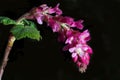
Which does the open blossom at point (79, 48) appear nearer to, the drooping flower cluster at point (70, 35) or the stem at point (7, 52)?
the drooping flower cluster at point (70, 35)

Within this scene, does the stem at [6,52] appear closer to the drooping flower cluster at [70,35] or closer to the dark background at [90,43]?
the drooping flower cluster at [70,35]

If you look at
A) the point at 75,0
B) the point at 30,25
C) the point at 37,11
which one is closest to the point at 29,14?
the point at 37,11

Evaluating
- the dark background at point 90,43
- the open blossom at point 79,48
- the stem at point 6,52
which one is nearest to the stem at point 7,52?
the stem at point 6,52

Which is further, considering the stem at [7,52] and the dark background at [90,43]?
the dark background at [90,43]

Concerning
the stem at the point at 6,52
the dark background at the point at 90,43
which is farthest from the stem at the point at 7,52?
the dark background at the point at 90,43

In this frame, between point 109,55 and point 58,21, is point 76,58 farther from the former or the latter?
point 109,55

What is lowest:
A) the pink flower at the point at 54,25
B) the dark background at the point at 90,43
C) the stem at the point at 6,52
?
the dark background at the point at 90,43

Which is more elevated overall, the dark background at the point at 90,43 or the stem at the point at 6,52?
the stem at the point at 6,52
